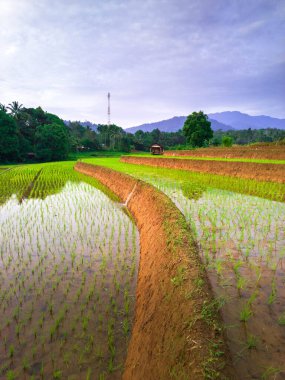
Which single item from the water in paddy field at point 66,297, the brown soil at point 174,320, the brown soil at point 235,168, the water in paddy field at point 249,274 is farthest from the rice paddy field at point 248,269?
the brown soil at point 235,168

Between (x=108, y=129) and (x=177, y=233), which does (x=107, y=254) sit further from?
(x=108, y=129)

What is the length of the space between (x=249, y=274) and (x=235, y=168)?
10013mm

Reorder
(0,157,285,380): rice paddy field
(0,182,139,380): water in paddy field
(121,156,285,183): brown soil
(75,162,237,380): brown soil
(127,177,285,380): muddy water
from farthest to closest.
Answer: (121,156,285,183): brown soil, (0,182,139,380): water in paddy field, (0,157,285,380): rice paddy field, (127,177,285,380): muddy water, (75,162,237,380): brown soil

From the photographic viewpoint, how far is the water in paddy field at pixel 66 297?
2.52 m

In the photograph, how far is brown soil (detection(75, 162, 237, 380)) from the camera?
1.83 m

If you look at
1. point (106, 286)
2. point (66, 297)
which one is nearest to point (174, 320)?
point (106, 286)

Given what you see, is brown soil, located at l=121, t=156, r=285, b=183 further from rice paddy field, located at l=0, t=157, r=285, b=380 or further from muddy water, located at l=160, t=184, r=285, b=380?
muddy water, located at l=160, t=184, r=285, b=380

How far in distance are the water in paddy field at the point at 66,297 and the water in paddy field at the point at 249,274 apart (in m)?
Result: 1.21

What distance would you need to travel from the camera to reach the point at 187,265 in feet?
10.1

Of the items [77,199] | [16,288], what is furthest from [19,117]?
[16,288]

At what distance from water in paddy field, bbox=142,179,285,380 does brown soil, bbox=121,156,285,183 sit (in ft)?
13.2

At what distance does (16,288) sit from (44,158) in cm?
4435

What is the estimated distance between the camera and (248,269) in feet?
11.2

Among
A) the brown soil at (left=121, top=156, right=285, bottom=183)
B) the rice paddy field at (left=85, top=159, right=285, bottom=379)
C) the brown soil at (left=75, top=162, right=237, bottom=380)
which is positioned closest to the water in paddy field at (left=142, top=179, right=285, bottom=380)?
the rice paddy field at (left=85, top=159, right=285, bottom=379)
